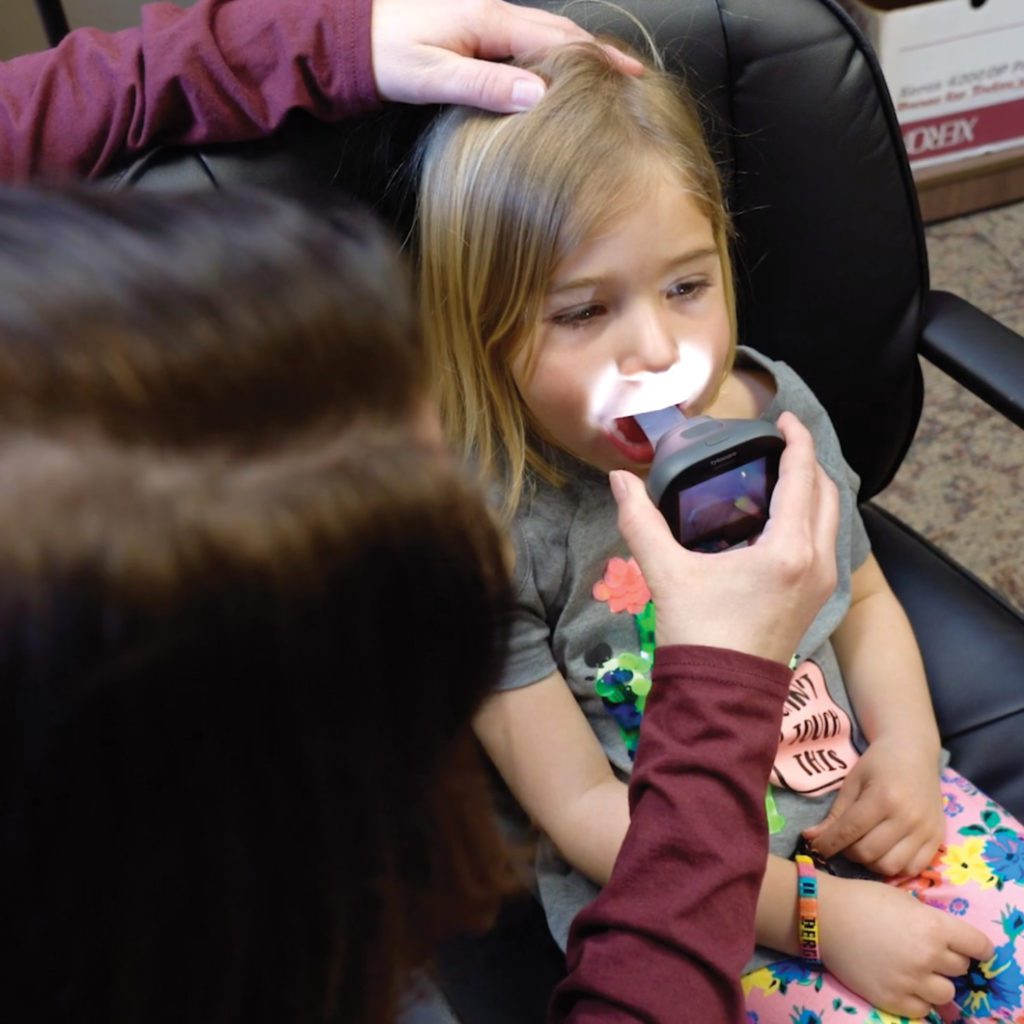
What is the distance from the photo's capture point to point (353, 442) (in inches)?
14.4

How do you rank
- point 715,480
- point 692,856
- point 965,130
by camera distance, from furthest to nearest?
point 965,130
point 715,480
point 692,856

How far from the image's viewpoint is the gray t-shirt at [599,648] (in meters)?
0.83

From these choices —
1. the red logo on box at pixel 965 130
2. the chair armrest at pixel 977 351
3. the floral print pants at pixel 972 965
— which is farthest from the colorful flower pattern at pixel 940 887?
the red logo on box at pixel 965 130

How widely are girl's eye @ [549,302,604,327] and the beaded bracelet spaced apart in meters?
0.43

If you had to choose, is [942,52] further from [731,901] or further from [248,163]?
[731,901]

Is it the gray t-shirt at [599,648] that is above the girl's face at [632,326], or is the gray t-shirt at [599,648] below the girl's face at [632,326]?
below

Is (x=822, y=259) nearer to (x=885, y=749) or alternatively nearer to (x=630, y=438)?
(x=630, y=438)

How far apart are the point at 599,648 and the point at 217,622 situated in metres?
0.54

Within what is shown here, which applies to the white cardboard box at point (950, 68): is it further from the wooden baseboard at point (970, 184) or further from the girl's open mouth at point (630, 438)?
the girl's open mouth at point (630, 438)

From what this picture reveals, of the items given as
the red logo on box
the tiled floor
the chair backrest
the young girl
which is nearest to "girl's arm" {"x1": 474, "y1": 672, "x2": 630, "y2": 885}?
the young girl

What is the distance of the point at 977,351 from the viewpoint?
910 millimetres

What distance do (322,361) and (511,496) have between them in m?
0.47

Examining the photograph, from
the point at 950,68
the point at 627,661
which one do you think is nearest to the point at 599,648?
the point at 627,661

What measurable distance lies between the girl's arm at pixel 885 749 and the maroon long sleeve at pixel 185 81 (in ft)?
1.90
